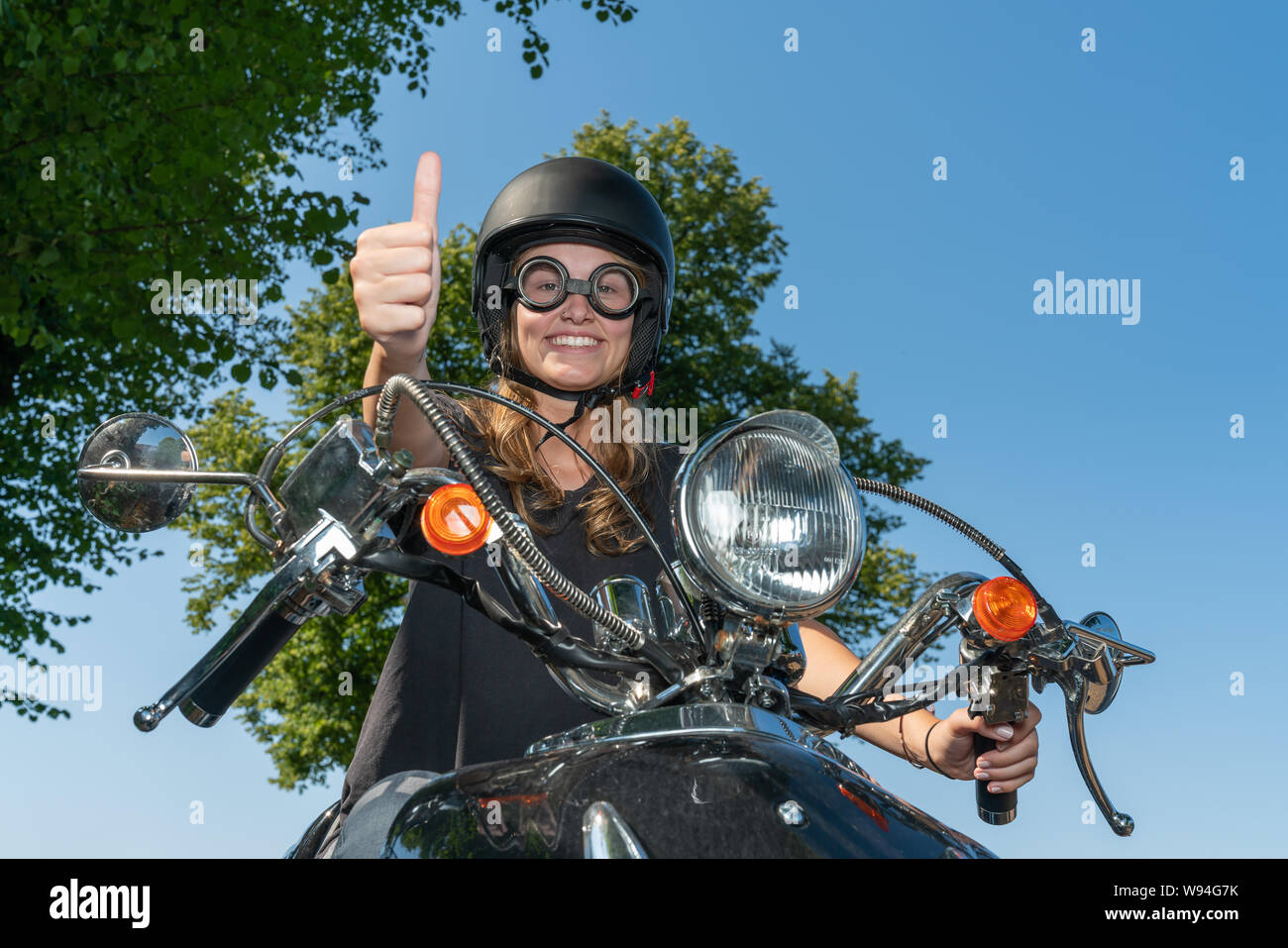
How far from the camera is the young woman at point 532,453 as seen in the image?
1.88 meters

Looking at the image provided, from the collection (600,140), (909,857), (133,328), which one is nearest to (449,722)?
(909,857)

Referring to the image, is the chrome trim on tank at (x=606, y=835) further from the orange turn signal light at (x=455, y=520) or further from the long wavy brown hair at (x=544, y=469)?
the long wavy brown hair at (x=544, y=469)

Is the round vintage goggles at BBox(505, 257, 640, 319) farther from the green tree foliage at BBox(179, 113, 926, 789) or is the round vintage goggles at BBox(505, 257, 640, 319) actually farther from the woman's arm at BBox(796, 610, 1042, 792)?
the green tree foliage at BBox(179, 113, 926, 789)

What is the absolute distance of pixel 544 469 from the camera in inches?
112

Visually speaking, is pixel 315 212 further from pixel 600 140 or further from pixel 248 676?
pixel 600 140

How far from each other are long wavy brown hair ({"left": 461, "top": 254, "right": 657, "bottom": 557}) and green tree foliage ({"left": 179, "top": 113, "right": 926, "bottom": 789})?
11731 millimetres

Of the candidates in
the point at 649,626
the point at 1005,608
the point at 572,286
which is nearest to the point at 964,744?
the point at 1005,608

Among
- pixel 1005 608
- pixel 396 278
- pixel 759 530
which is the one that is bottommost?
pixel 1005 608

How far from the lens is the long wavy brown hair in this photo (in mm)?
2648

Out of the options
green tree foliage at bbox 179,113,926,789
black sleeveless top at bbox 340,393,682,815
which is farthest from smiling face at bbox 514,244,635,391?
green tree foliage at bbox 179,113,926,789

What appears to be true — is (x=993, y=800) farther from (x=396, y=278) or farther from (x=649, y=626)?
(x=396, y=278)

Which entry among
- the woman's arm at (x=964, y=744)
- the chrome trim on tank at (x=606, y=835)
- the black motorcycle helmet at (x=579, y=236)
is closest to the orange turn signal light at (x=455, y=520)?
the chrome trim on tank at (x=606, y=835)

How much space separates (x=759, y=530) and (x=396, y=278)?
818mm
